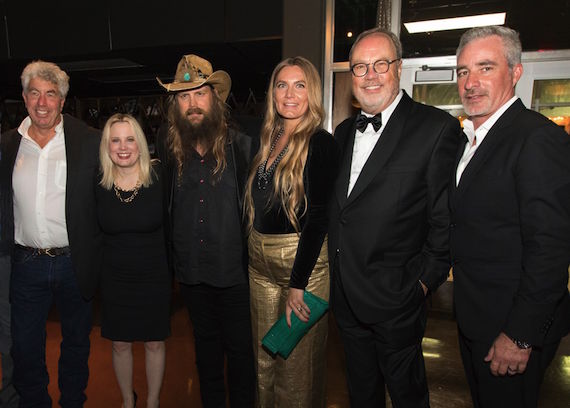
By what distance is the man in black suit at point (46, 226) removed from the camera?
2.03m

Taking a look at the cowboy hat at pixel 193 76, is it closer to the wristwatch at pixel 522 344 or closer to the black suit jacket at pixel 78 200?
the black suit jacket at pixel 78 200

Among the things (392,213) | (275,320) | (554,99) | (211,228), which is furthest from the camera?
(554,99)

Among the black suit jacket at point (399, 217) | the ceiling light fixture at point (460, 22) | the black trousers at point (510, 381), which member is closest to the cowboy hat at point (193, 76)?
the black suit jacket at point (399, 217)

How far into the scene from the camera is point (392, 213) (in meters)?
1.48

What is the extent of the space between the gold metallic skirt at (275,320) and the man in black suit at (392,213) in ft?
0.64

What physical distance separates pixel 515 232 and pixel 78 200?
1.95 metres

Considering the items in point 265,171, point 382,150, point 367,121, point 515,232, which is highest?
point 367,121

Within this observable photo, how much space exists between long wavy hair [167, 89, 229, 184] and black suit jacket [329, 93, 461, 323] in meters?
0.66

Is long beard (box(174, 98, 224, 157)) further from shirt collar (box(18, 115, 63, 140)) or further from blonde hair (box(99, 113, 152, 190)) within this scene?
shirt collar (box(18, 115, 63, 140))

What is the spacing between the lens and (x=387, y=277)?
152cm

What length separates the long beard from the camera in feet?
6.49

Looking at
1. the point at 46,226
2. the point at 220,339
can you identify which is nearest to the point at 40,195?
the point at 46,226

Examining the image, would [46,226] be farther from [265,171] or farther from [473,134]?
[473,134]

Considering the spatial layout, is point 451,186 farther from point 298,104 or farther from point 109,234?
point 109,234
